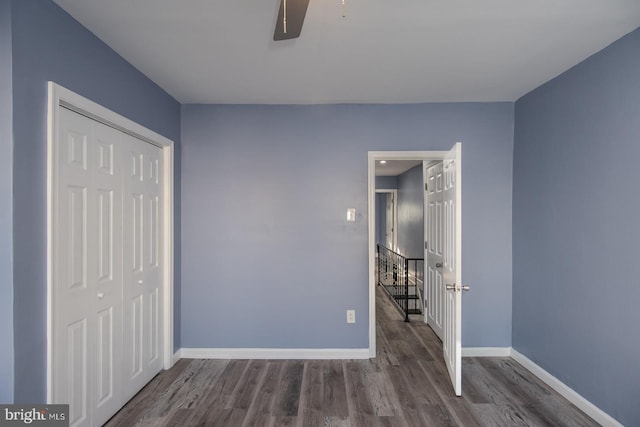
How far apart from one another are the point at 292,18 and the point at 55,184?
4.97ft

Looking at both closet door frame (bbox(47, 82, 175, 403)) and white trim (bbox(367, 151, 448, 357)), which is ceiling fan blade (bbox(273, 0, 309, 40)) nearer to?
closet door frame (bbox(47, 82, 175, 403))

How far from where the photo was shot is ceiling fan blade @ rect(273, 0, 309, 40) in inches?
51.8

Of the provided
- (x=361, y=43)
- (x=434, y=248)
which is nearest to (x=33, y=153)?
(x=361, y=43)

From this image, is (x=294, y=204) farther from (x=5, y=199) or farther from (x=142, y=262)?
(x=5, y=199)

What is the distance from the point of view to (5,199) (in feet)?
4.74

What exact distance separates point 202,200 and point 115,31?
163 cm

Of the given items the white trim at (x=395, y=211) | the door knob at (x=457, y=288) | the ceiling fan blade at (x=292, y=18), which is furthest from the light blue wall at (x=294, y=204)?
the white trim at (x=395, y=211)

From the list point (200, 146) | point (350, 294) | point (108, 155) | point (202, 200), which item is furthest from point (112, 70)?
point (350, 294)

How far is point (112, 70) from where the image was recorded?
7.16 feet

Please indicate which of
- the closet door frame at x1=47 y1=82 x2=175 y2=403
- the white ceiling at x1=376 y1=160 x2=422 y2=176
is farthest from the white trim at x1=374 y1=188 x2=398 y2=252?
the closet door frame at x1=47 y1=82 x2=175 y2=403

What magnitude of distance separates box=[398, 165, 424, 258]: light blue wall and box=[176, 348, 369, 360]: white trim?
2.66m

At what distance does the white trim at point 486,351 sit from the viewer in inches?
125

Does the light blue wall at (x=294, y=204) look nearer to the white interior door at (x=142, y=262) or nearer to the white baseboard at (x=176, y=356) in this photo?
the white baseboard at (x=176, y=356)

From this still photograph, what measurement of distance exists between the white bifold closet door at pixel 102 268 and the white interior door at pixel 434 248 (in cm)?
294
